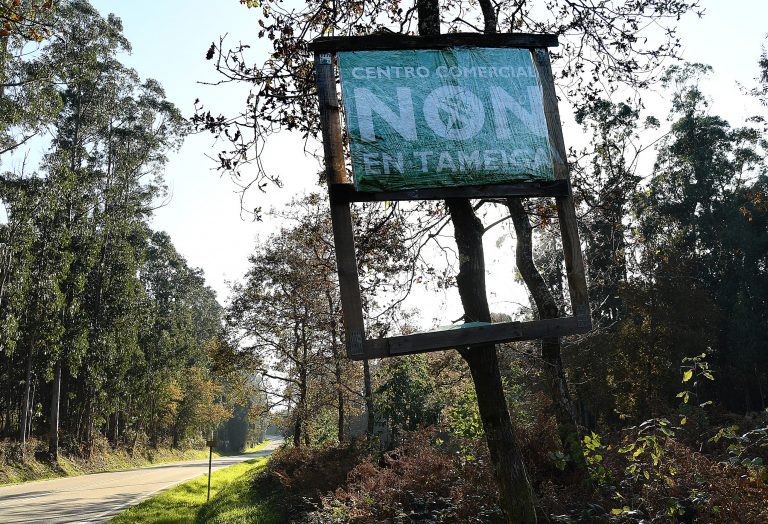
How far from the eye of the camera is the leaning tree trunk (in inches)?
186

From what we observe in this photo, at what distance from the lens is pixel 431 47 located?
482cm

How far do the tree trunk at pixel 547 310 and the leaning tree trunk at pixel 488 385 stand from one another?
236 centimetres

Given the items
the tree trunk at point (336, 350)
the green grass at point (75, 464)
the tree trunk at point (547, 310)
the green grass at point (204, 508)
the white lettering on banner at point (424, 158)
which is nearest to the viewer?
the white lettering on banner at point (424, 158)

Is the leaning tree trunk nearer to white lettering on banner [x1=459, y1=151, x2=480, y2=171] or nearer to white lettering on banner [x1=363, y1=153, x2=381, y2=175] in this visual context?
white lettering on banner [x1=459, y1=151, x2=480, y2=171]

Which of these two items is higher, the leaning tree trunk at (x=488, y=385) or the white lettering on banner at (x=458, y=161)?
the white lettering on banner at (x=458, y=161)

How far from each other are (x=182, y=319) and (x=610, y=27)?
4876 centimetres

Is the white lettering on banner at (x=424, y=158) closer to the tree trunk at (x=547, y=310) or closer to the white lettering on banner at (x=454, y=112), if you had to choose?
the white lettering on banner at (x=454, y=112)

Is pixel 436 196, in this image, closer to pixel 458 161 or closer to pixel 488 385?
pixel 458 161

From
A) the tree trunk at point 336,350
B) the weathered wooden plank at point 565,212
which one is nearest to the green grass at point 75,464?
the tree trunk at point 336,350

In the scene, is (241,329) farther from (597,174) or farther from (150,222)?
(150,222)

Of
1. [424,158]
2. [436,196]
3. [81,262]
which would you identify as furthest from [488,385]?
[81,262]

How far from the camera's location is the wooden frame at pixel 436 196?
4.23 m

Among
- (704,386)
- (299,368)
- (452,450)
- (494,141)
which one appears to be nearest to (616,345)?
(704,386)

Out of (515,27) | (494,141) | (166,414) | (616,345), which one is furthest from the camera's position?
(166,414)
